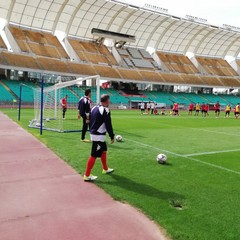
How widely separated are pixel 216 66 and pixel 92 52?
31414 millimetres

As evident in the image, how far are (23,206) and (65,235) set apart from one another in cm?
133

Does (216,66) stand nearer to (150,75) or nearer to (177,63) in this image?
(177,63)

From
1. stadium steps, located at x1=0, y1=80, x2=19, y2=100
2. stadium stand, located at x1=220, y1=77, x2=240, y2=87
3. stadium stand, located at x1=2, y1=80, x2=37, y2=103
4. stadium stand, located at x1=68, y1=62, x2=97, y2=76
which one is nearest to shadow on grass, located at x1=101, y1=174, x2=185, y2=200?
stadium steps, located at x1=0, y1=80, x2=19, y2=100

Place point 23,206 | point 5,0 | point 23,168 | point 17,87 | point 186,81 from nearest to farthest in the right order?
1. point 23,206
2. point 23,168
3. point 5,0
4. point 17,87
5. point 186,81

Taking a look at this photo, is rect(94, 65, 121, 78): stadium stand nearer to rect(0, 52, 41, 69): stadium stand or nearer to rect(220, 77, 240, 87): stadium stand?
rect(0, 52, 41, 69): stadium stand

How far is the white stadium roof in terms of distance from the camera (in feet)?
152

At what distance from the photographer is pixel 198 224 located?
425cm

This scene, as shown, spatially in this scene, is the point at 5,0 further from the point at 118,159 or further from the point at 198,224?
the point at 198,224

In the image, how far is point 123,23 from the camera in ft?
178

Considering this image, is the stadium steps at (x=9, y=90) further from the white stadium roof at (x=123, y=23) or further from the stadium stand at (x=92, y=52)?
the stadium stand at (x=92, y=52)

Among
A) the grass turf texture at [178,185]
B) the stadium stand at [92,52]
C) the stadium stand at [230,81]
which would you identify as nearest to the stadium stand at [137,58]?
the stadium stand at [92,52]

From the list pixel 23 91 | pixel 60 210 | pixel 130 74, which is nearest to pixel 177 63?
pixel 130 74

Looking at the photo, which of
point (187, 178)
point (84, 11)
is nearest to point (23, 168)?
point (187, 178)

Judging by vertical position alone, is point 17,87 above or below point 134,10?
below
